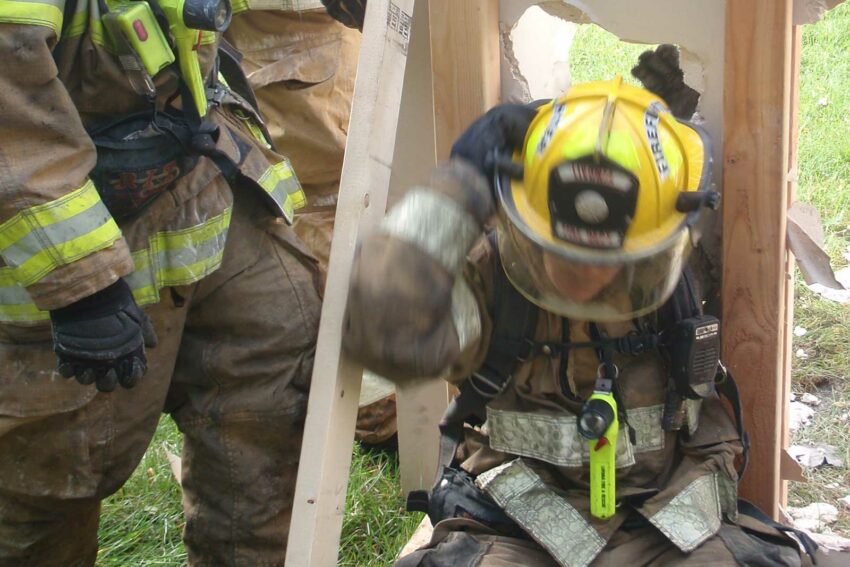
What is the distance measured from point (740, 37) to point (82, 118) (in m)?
1.47

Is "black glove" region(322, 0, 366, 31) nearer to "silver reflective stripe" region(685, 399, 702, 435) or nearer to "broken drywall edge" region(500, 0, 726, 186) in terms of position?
"broken drywall edge" region(500, 0, 726, 186)

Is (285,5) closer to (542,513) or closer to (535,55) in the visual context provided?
(535,55)

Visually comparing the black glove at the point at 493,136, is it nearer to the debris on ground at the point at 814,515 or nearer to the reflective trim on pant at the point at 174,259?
the reflective trim on pant at the point at 174,259

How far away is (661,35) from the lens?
2463mm

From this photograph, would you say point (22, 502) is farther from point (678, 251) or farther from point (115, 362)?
point (678, 251)

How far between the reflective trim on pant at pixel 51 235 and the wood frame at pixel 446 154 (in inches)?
20.7

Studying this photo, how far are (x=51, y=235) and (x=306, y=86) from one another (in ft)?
5.61

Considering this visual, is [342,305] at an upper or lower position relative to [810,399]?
upper

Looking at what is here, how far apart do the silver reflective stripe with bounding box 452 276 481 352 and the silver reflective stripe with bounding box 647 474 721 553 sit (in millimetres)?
549

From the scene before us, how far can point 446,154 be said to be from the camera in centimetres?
261

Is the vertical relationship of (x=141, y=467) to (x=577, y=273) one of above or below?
below

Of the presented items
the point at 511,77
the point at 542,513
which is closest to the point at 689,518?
the point at 542,513

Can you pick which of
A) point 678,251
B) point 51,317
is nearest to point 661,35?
point 678,251

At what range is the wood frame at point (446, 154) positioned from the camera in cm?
202
